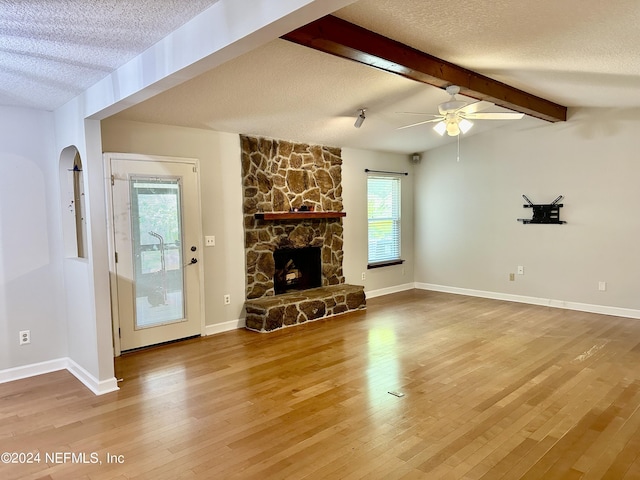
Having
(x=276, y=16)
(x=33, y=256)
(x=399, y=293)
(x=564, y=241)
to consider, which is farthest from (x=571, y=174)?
(x=33, y=256)

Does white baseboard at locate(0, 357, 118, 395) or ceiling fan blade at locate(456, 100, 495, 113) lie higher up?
ceiling fan blade at locate(456, 100, 495, 113)

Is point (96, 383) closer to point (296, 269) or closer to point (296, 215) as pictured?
point (296, 215)

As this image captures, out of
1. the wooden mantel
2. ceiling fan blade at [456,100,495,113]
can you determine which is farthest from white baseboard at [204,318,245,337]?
ceiling fan blade at [456,100,495,113]

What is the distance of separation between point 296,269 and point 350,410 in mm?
3196

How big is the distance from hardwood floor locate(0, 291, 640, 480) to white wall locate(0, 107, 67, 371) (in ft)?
1.22

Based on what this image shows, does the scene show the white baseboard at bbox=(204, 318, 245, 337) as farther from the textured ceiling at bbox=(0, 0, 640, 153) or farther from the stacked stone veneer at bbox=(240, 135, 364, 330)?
the textured ceiling at bbox=(0, 0, 640, 153)

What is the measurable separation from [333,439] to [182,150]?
344 centimetres

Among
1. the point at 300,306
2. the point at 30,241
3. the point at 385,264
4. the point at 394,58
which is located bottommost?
the point at 300,306

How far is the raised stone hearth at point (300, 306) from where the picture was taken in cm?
504

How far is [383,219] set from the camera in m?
7.25

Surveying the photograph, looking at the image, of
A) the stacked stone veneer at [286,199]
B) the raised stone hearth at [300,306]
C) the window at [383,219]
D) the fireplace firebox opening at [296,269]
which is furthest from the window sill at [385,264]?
the fireplace firebox opening at [296,269]

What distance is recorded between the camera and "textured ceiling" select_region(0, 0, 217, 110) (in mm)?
2014

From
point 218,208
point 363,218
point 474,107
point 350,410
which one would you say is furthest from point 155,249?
point 474,107

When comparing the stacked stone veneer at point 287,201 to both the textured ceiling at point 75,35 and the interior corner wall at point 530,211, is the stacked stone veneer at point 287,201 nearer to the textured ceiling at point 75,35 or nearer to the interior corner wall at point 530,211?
the interior corner wall at point 530,211
